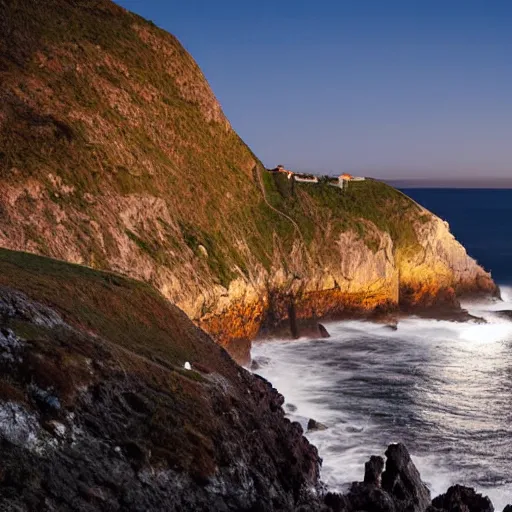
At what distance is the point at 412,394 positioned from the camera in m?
49.7

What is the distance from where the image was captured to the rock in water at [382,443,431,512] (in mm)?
30375

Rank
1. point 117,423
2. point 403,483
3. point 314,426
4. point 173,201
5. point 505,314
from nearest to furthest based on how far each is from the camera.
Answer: point 117,423, point 403,483, point 314,426, point 173,201, point 505,314

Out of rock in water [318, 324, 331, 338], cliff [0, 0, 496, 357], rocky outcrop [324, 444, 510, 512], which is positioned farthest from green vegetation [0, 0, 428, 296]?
rocky outcrop [324, 444, 510, 512]

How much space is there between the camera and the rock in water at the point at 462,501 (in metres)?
29.6

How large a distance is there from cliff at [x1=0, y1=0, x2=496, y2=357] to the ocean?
5.40 m

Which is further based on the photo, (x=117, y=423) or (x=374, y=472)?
(x=374, y=472)

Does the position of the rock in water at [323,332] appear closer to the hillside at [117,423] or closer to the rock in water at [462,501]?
the hillside at [117,423]

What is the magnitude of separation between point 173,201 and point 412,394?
26639 millimetres

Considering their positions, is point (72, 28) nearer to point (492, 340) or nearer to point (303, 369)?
point (303, 369)

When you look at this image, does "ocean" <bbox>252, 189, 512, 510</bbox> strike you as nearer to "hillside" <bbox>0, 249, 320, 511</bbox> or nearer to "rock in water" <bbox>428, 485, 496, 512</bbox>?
"rock in water" <bbox>428, 485, 496, 512</bbox>

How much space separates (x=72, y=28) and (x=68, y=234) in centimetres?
2727

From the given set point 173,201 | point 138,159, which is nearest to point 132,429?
point 173,201

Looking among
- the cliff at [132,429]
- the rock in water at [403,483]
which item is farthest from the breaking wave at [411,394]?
the cliff at [132,429]

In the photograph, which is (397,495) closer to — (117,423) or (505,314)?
(117,423)
